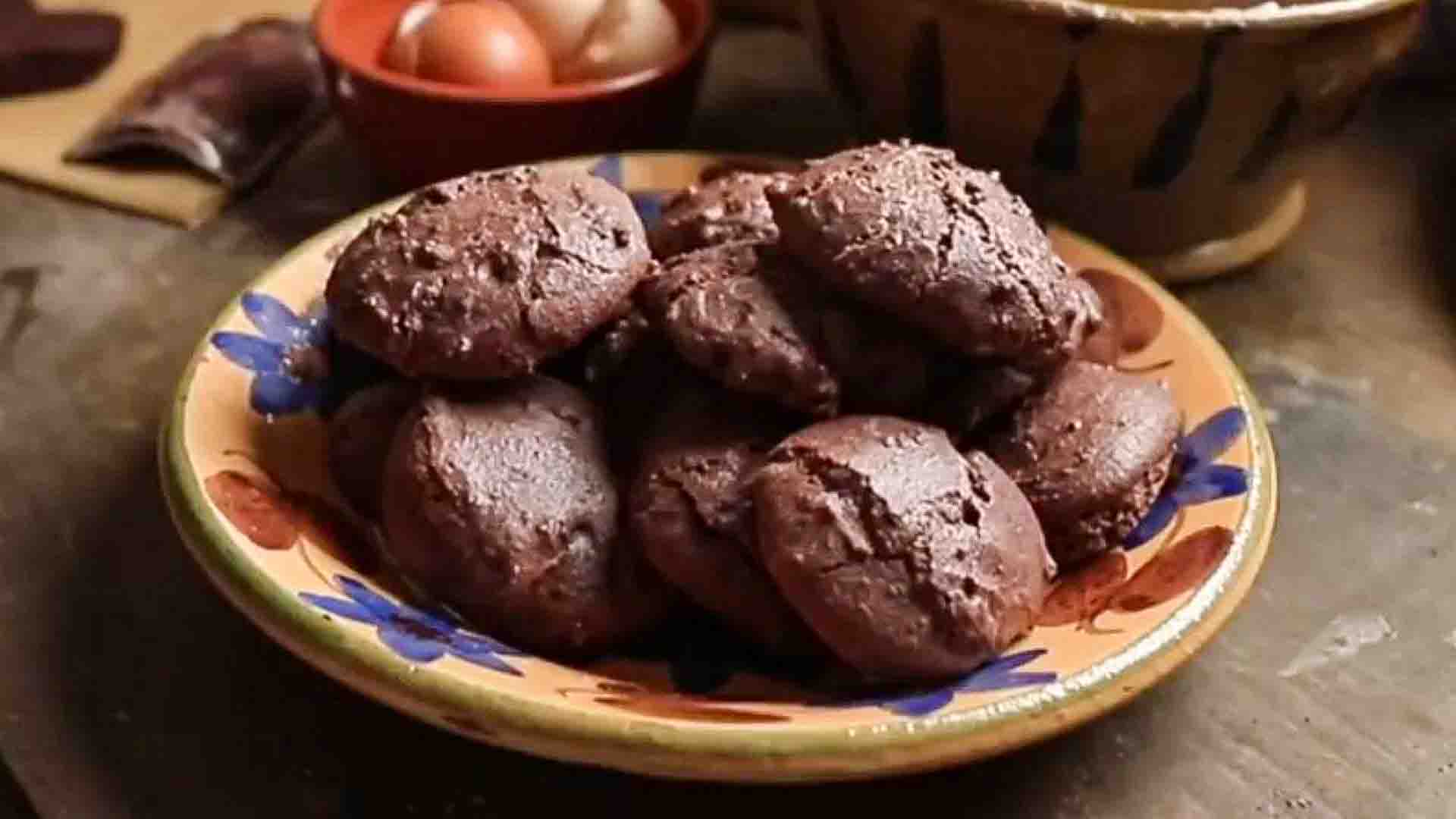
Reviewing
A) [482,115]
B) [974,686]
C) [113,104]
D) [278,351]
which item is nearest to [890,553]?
[974,686]

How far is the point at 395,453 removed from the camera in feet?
2.34

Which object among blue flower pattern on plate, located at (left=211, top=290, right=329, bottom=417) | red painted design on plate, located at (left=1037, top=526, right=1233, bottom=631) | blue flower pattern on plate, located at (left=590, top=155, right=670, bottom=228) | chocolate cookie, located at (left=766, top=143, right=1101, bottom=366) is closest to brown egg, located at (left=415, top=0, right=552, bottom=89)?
blue flower pattern on plate, located at (left=590, top=155, right=670, bottom=228)

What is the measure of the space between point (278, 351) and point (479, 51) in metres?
0.27

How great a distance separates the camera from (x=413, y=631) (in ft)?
2.18

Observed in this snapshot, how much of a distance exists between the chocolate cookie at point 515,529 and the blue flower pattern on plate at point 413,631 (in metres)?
0.02

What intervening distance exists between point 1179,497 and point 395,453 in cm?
31

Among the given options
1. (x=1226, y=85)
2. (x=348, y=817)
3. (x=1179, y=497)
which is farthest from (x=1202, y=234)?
(x=348, y=817)

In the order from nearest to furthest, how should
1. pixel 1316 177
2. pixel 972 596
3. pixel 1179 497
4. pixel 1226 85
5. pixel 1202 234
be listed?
pixel 972 596
pixel 1179 497
pixel 1226 85
pixel 1202 234
pixel 1316 177

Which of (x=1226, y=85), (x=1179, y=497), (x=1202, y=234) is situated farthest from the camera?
(x=1202, y=234)

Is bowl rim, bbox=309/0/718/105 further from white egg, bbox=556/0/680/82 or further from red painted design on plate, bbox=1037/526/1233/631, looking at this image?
red painted design on plate, bbox=1037/526/1233/631

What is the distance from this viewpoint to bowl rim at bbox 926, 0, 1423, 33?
0.88 m

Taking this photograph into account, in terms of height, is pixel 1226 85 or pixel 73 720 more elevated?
pixel 1226 85

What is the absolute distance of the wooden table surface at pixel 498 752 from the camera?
2.31 feet

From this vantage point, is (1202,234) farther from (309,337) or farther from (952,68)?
(309,337)
